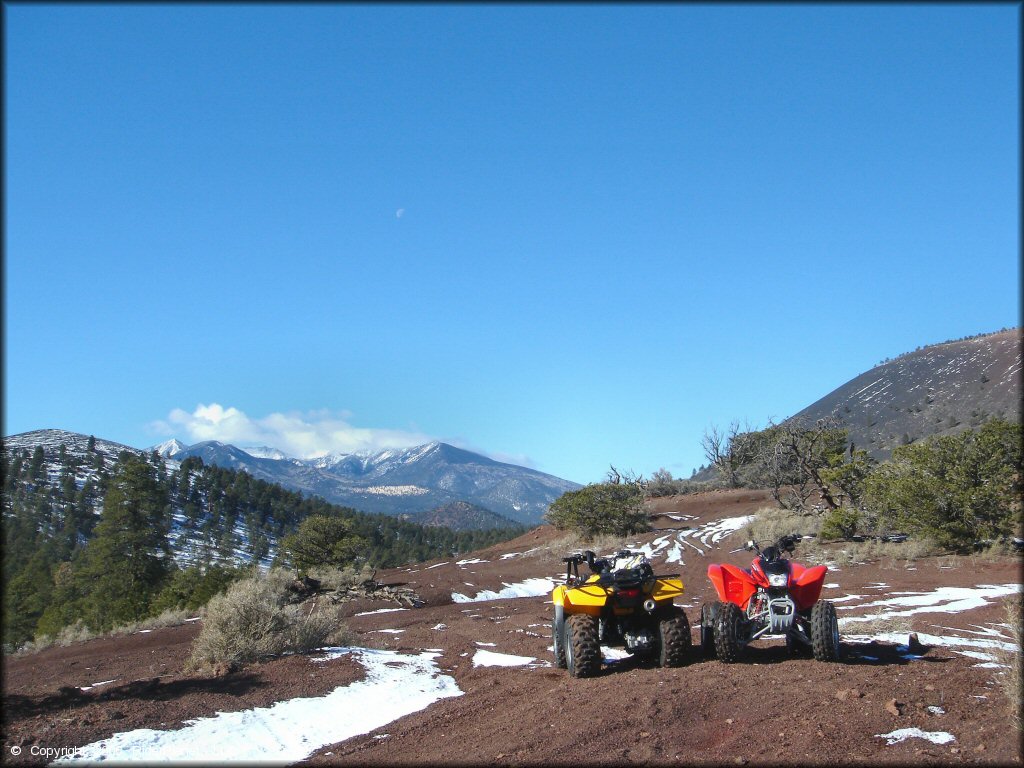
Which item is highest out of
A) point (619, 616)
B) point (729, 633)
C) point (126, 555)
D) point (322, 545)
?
point (126, 555)

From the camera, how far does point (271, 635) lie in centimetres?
1075

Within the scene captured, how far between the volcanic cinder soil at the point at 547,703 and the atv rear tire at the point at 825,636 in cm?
12

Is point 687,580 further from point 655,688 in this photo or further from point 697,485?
point 697,485

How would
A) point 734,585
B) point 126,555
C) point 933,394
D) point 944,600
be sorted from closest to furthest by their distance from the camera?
point 734,585
point 944,600
point 126,555
point 933,394

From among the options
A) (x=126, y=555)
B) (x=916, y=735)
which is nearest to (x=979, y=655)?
(x=916, y=735)

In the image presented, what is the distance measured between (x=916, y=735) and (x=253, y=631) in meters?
8.71

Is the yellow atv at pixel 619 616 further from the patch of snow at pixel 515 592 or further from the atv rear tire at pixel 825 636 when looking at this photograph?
the patch of snow at pixel 515 592

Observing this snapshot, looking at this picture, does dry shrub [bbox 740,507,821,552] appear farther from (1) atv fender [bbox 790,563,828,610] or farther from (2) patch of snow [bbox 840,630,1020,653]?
(1) atv fender [bbox 790,563,828,610]

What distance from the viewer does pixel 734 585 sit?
8.40m

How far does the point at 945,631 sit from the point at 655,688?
5.23 m

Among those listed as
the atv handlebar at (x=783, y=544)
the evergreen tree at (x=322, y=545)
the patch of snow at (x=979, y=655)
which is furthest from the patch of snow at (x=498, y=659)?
the evergreen tree at (x=322, y=545)

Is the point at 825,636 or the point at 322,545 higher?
the point at 322,545

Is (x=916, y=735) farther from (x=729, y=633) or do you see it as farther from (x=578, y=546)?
(x=578, y=546)

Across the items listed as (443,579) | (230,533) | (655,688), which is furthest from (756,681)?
(230,533)
